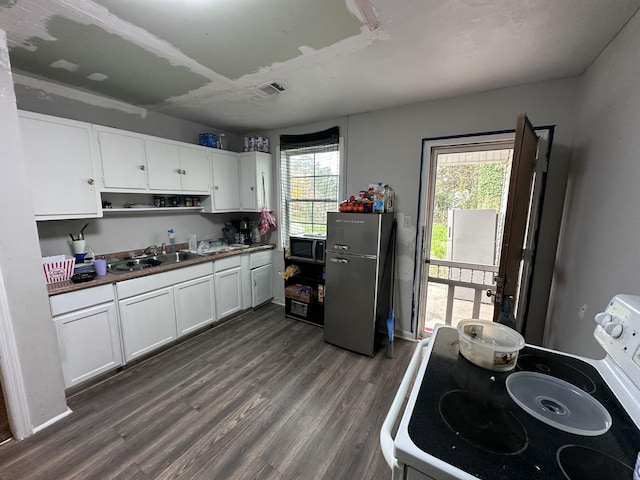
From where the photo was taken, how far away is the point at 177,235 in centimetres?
322

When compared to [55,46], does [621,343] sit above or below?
below

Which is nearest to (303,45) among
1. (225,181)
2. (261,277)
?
(225,181)

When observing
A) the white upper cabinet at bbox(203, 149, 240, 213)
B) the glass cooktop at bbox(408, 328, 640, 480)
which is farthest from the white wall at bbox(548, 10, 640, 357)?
the white upper cabinet at bbox(203, 149, 240, 213)

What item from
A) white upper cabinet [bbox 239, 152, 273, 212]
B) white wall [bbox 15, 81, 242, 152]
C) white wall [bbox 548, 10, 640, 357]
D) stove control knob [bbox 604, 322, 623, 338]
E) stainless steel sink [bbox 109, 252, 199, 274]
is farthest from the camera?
white upper cabinet [bbox 239, 152, 273, 212]

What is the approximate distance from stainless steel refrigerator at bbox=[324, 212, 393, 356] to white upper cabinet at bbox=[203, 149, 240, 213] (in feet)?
5.17

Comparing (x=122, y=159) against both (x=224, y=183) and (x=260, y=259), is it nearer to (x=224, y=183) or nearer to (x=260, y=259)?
(x=224, y=183)

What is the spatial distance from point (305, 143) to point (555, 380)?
310cm

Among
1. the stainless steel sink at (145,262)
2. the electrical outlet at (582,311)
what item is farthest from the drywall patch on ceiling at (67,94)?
the electrical outlet at (582,311)

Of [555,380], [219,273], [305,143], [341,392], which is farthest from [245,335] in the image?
[555,380]

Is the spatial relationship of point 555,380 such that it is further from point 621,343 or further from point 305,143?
point 305,143

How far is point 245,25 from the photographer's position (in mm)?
1423

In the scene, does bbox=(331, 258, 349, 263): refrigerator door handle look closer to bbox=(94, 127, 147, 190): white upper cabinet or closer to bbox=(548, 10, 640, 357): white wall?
bbox=(548, 10, 640, 357): white wall

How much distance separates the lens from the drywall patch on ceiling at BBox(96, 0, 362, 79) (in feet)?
4.18

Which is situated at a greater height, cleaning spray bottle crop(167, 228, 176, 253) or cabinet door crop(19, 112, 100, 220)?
cabinet door crop(19, 112, 100, 220)
